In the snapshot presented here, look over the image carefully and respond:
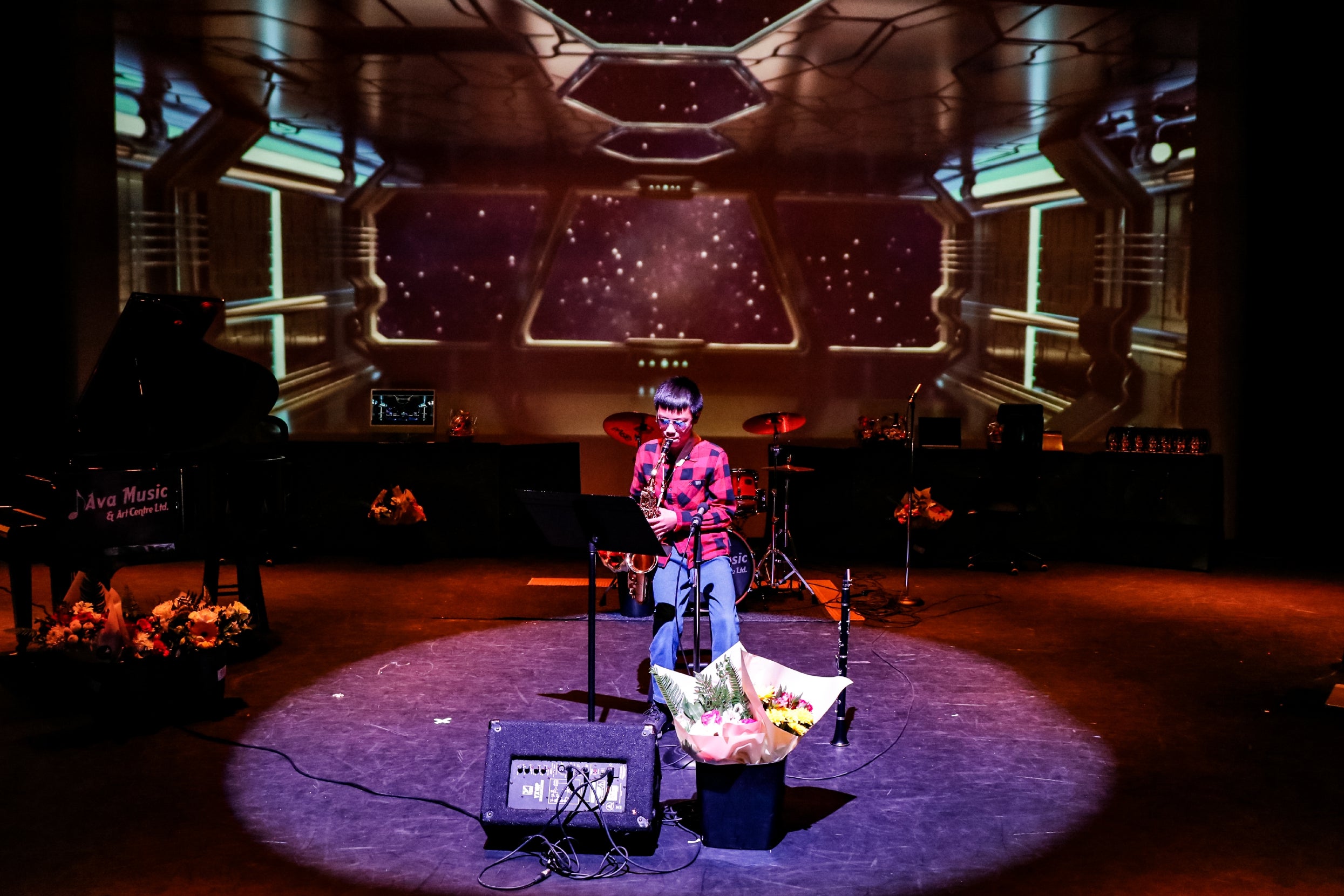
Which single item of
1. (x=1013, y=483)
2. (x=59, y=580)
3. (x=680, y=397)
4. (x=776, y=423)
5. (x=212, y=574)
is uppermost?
(x=680, y=397)

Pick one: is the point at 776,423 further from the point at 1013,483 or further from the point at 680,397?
the point at 680,397

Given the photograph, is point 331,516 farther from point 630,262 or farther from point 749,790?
point 749,790

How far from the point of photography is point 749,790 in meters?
3.43

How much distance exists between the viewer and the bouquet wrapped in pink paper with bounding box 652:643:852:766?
3354 mm

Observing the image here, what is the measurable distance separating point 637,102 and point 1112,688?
563 centimetres

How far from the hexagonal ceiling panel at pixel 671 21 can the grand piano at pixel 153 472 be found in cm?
386

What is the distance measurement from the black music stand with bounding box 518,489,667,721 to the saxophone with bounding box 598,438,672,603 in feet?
0.26

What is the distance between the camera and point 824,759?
4293mm

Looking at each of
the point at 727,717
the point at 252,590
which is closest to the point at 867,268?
the point at 252,590

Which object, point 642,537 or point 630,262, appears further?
point 630,262

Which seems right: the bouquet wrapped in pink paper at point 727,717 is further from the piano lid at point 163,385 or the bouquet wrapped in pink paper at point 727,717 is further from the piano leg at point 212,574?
the piano lid at point 163,385

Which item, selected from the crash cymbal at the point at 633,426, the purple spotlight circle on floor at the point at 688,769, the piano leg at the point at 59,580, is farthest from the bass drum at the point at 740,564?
the piano leg at the point at 59,580

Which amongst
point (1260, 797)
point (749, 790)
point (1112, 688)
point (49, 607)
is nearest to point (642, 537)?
point (749, 790)

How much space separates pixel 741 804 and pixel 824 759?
934 millimetres
